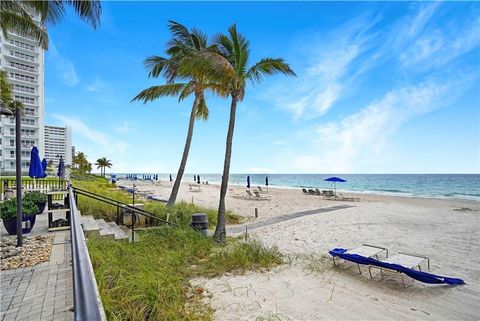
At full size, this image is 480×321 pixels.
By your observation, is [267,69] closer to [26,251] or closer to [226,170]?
[226,170]

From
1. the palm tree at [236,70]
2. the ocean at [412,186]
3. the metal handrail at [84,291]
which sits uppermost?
the palm tree at [236,70]

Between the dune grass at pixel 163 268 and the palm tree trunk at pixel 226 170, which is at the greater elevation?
the palm tree trunk at pixel 226 170

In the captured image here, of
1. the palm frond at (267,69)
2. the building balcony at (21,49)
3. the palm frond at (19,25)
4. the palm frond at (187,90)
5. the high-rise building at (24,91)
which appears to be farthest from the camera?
the building balcony at (21,49)

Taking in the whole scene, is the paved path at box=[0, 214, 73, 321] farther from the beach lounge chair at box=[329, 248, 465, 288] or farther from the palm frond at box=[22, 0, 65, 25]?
the palm frond at box=[22, 0, 65, 25]

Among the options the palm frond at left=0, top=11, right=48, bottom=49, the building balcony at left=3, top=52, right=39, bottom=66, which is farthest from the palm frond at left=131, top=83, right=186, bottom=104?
the building balcony at left=3, top=52, right=39, bottom=66

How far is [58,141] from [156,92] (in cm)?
11447

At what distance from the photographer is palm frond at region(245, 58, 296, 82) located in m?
7.66

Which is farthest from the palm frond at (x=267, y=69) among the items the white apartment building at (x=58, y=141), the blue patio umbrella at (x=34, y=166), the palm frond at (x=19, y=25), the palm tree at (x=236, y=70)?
the white apartment building at (x=58, y=141)

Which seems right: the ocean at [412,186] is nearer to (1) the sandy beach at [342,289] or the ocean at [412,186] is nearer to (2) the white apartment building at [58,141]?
(1) the sandy beach at [342,289]

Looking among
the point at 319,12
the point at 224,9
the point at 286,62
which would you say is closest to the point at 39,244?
the point at 286,62

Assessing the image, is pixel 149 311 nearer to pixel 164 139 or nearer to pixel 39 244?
pixel 39 244

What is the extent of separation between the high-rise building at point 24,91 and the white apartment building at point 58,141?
153 ft

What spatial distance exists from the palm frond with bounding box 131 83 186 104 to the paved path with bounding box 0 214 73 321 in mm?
8192

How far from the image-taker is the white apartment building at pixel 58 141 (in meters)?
93.8
